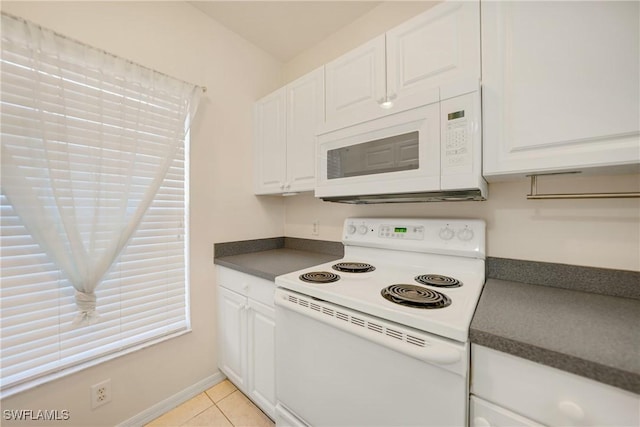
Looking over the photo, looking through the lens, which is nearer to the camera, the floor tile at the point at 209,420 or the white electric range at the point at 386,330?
the white electric range at the point at 386,330

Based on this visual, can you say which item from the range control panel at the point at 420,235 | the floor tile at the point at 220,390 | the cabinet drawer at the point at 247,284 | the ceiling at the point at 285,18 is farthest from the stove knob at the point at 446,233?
the floor tile at the point at 220,390

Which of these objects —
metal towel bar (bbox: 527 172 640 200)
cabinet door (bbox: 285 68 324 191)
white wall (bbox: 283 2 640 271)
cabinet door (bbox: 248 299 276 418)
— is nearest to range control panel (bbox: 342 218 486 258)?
white wall (bbox: 283 2 640 271)

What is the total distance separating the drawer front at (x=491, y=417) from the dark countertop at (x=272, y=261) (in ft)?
3.11

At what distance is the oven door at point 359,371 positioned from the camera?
0.74 m

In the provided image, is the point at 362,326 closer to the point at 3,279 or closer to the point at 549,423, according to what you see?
the point at 549,423

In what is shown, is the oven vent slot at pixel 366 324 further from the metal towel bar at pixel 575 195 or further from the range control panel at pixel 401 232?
the metal towel bar at pixel 575 195

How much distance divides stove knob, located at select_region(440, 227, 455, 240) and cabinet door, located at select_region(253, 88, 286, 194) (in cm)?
111

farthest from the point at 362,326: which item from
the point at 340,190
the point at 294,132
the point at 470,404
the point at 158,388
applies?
the point at 158,388

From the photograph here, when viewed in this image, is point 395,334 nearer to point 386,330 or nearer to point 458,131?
point 386,330

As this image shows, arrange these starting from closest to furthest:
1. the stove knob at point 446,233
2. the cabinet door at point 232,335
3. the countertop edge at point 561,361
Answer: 1. the countertop edge at point 561,361
2. the stove knob at point 446,233
3. the cabinet door at point 232,335

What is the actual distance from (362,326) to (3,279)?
157cm

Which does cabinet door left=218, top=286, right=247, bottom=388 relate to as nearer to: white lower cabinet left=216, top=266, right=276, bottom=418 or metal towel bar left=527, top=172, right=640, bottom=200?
white lower cabinet left=216, top=266, right=276, bottom=418

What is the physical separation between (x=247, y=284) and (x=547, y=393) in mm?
1377

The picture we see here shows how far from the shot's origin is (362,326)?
906 millimetres
